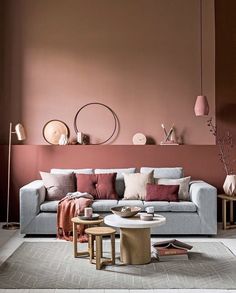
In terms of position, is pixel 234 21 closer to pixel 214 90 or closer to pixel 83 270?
pixel 214 90

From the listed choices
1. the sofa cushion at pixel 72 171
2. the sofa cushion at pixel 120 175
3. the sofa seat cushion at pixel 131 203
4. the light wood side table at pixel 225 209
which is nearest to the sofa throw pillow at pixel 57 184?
the sofa cushion at pixel 72 171

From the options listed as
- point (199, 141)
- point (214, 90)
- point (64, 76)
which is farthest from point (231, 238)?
point (64, 76)

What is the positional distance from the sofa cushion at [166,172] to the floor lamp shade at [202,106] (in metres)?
0.92

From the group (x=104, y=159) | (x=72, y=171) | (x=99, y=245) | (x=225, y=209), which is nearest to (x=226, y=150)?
(x=225, y=209)

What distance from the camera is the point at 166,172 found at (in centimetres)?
689

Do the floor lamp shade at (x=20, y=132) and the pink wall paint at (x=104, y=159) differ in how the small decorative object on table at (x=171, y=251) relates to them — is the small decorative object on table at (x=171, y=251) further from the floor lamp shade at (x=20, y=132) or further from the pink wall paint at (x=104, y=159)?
the floor lamp shade at (x=20, y=132)

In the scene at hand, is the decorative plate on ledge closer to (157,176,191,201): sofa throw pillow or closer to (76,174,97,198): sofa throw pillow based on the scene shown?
(76,174,97,198): sofa throw pillow

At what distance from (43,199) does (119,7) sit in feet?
10.7

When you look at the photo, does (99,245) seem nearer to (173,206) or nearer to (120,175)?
(173,206)

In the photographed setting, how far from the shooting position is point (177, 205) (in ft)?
20.3

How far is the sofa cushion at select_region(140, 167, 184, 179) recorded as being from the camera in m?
6.86

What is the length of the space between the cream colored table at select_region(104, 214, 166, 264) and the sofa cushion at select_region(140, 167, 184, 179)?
1921 mm

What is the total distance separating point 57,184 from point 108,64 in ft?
7.04

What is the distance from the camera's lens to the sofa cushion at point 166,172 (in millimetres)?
6855
